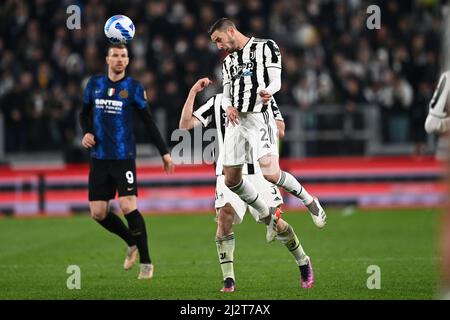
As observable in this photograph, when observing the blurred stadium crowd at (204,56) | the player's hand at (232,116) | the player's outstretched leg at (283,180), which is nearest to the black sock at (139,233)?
the player's outstretched leg at (283,180)

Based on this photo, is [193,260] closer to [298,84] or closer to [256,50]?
[256,50]

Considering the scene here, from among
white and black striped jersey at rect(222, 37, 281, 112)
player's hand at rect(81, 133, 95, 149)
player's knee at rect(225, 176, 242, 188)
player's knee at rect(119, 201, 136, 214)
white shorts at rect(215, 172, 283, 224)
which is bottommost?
player's knee at rect(119, 201, 136, 214)

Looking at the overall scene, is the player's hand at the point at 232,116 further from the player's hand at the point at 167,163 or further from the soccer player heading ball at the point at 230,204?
the player's hand at the point at 167,163

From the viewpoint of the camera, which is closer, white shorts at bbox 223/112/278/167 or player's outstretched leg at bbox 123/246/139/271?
white shorts at bbox 223/112/278/167

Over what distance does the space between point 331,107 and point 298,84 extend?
1.00 m

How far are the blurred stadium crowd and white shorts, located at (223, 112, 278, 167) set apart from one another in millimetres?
11118

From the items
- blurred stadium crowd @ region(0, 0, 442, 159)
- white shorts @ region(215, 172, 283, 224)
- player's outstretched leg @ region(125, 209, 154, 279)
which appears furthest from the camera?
blurred stadium crowd @ region(0, 0, 442, 159)

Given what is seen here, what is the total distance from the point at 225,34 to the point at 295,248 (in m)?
2.22

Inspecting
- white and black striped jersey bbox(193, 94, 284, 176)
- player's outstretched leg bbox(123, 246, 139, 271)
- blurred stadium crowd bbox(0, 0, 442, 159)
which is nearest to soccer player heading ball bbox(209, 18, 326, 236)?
white and black striped jersey bbox(193, 94, 284, 176)

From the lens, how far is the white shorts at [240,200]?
9875mm

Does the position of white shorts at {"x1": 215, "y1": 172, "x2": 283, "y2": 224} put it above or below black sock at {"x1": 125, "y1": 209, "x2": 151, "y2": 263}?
above

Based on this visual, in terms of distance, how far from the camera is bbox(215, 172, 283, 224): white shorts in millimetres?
9875

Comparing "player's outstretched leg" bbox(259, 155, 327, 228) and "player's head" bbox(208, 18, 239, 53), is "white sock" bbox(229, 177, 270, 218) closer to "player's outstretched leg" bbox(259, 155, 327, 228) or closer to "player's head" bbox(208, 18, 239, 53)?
"player's outstretched leg" bbox(259, 155, 327, 228)

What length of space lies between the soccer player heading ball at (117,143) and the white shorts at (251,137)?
129 centimetres
